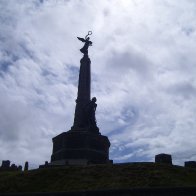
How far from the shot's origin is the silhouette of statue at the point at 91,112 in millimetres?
26703

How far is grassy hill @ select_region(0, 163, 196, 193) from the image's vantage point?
15.2 meters

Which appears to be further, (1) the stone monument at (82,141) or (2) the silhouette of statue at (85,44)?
(2) the silhouette of statue at (85,44)

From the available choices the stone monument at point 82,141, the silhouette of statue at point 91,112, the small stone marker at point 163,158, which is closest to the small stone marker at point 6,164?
the stone monument at point 82,141

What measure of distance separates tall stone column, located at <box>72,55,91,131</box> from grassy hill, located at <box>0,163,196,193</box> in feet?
28.0

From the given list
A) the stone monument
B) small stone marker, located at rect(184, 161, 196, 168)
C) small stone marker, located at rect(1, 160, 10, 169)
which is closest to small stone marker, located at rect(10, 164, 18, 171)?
small stone marker, located at rect(1, 160, 10, 169)

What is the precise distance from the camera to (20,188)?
643 inches

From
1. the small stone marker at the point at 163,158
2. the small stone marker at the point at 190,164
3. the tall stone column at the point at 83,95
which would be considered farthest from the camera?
the tall stone column at the point at 83,95

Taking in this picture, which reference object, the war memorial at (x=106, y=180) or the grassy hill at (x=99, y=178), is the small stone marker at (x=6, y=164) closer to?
the war memorial at (x=106, y=180)

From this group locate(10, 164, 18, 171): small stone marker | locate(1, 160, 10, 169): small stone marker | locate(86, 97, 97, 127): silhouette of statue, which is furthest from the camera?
locate(86, 97, 97, 127): silhouette of statue

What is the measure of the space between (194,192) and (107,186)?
3.98 meters

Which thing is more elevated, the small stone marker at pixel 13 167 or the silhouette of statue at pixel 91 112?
the silhouette of statue at pixel 91 112

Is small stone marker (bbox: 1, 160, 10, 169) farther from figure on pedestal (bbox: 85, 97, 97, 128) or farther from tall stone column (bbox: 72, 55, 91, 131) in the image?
figure on pedestal (bbox: 85, 97, 97, 128)

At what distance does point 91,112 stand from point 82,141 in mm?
3175

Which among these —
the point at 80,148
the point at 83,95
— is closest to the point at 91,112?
the point at 83,95
